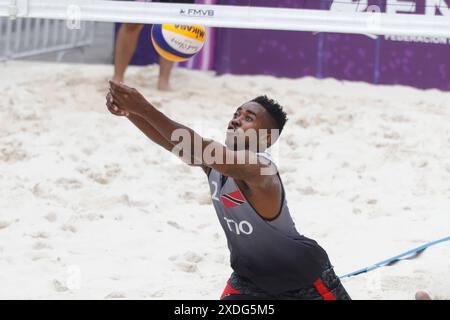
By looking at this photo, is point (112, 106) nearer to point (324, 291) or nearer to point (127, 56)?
point (324, 291)

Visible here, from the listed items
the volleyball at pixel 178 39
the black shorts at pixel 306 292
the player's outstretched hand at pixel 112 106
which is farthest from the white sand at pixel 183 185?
the player's outstretched hand at pixel 112 106

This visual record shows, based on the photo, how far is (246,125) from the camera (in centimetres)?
348

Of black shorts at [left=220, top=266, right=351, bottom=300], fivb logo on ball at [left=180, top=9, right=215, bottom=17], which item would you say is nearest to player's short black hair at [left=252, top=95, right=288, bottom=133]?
black shorts at [left=220, top=266, right=351, bottom=300]

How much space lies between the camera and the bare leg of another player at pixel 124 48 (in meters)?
7.51

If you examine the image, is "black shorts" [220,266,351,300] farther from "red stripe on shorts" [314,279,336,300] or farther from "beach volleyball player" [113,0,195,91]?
"beach volleyball player" [113,0,195,91]

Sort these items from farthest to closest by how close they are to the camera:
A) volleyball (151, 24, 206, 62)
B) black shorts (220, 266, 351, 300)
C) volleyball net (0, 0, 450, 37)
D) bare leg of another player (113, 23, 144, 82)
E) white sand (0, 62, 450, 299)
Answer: bare leg of another player (113, 23, 144, 82)
volleyball (151, 24, 206, 62)
white sand (0, 62, 450, 299)
volleyball net (0, 0, 450, 37)
black shorts (220, 266, 351, 300)

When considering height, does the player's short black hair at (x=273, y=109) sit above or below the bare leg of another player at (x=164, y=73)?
above

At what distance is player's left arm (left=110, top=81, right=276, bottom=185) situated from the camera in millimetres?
2916

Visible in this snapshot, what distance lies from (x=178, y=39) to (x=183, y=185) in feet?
4.54

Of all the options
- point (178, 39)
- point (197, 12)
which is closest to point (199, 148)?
point (197, 12)

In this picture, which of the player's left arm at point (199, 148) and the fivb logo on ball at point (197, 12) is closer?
the player's left arm at point (199, 148)

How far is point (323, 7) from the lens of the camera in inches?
287

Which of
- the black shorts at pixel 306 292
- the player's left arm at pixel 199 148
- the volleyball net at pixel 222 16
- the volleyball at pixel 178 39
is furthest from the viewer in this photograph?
the volleyball at pixel 178 39

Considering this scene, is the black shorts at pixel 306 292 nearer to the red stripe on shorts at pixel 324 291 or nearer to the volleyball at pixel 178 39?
the red stripe on shorts at pixel 324 291
